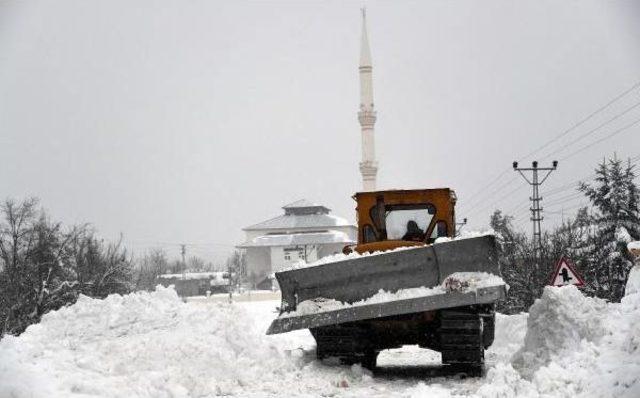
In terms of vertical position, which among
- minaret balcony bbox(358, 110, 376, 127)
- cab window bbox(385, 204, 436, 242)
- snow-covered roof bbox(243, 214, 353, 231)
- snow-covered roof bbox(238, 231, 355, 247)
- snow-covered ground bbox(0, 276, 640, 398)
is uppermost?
minaret balcony bbox(358, 110, 376, 127)

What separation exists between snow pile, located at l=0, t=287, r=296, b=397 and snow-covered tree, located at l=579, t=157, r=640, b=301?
2612 cm

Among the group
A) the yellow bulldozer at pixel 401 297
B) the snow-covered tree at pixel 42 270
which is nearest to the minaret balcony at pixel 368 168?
the snow-covered tree at pixel 42 270

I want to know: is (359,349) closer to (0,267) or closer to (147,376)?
(147,376)

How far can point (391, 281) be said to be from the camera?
8.91 metres

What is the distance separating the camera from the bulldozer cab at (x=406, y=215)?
10984mm

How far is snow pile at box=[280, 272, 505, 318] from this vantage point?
8602mm

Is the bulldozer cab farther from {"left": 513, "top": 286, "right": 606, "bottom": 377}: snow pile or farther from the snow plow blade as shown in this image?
{"left": 513, "top": 286, "right": 606, "bottom": 377}: snow pile

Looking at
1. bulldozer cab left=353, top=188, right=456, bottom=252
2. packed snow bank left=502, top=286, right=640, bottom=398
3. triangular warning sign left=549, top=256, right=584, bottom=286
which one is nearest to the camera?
packed snow bank left=502, top=286, right=640, bottom=398

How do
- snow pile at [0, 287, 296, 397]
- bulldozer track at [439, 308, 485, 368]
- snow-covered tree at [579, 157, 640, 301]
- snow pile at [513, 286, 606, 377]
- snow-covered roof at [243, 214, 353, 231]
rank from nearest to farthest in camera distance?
snow pile at [0, 287, 296, 397]
snow pile at [513, 286, 606, 377]
bulldozer track at [439, 308, 485, 368]
snow-covered tree at [579, 157, 640, 301]
snow-covered roof at [243, 214, 353, 231]

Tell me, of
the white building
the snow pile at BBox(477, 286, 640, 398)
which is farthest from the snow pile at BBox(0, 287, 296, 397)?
the white building

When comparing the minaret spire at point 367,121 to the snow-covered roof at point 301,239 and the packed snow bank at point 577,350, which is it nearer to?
the snow-covered roof at point 301,239

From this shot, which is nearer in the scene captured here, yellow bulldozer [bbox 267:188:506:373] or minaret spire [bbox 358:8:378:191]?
yellow bulldozer [bbox 267:188:506:373]

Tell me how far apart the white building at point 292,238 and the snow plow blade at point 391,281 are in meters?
73.6

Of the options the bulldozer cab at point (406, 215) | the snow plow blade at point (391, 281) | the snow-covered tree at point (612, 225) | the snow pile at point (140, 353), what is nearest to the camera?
the snow pile at point (140, 353)
